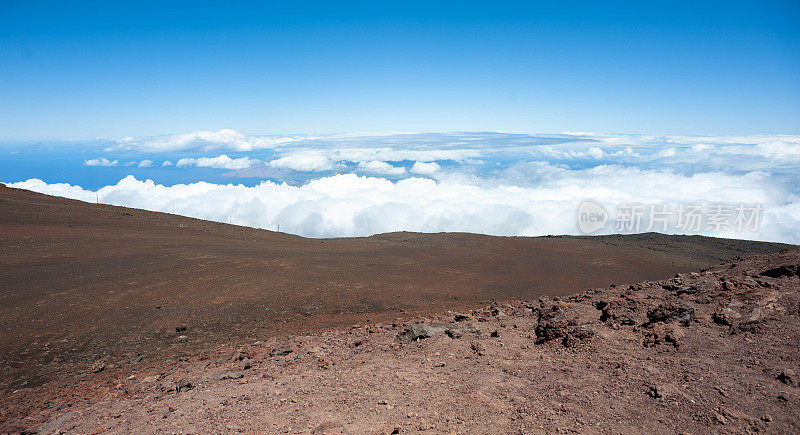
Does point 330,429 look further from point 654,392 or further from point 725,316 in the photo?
point 725,316

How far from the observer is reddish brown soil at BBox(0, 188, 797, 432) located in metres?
5.07

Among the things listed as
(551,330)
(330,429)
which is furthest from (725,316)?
(330,429)

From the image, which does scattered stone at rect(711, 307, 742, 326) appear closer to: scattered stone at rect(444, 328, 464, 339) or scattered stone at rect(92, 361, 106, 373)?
scattered stone at rect(444, 328, 464, 339)

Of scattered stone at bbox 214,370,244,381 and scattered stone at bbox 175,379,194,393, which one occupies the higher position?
scattered stone at bbox 175,379,194,393

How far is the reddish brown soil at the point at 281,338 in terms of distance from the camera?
5074mm

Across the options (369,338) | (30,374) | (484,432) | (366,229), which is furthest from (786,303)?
(366,229)

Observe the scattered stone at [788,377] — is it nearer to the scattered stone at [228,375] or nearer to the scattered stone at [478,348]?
the scattered stone at [478,348]

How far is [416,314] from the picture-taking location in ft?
38.7

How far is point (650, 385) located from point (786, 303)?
3906mm

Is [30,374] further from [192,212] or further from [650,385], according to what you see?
[192,212]

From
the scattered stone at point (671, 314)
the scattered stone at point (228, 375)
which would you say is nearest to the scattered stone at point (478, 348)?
the scattered stone at point (671, 314)

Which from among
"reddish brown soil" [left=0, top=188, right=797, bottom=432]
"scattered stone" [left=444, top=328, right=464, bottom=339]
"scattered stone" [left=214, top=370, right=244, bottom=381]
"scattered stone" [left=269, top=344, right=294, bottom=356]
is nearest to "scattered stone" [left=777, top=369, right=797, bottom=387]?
"reddish brown soil" [left=0, top=188, right=797, bottom=432]

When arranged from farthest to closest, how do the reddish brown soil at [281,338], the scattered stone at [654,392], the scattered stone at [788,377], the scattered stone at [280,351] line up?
1. the scattered stone at [280,351]
2. the reddish brown soil at [281,338]
3. the scattered stone at [654,392]
4. the scattered stone at [788,377]

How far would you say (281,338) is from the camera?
377 inches
